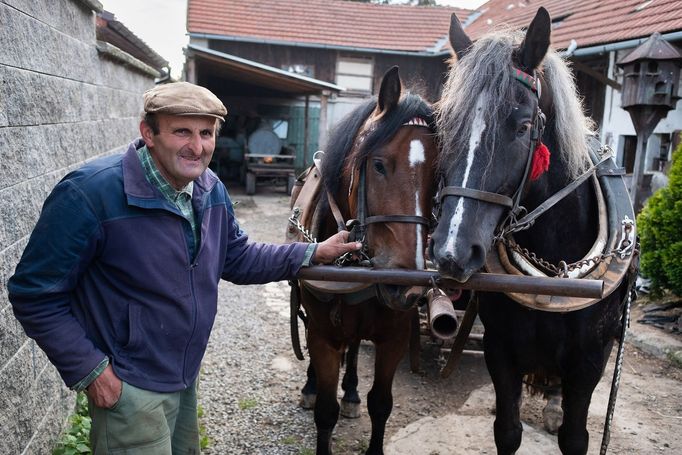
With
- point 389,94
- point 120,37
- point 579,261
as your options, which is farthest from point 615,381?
point 120,37

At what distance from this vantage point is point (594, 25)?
9445 mm

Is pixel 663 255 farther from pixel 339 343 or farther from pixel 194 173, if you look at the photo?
pixel 194 173

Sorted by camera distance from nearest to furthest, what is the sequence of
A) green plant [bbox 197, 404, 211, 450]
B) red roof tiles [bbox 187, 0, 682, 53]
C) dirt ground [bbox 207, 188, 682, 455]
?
green plant [bbox 197, 404, 211, 450]
dirt ground [bbox 207, 188, 682, 455]
red roof tiles [bbox 187, 0, 682, 53]

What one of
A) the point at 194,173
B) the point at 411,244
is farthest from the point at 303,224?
the point at 194,173

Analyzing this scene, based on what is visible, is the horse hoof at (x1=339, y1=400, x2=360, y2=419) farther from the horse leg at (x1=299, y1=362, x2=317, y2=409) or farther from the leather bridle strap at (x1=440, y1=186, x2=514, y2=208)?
the leather bridle strap at (x1=440, y1=186, x2=514, y2=208)

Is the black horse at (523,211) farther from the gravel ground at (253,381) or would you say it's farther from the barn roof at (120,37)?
the barn roof at (120,37)

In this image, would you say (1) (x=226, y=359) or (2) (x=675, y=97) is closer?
(1) (x=226, y=359)

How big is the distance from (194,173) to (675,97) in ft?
19.5

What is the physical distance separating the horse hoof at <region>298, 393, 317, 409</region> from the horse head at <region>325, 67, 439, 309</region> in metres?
1.80

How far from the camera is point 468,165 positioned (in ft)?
6.04

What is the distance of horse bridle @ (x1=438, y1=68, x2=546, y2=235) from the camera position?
1.81 metres

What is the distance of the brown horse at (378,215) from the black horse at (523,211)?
155 mm

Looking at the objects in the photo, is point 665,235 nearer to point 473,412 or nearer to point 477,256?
point 473,412

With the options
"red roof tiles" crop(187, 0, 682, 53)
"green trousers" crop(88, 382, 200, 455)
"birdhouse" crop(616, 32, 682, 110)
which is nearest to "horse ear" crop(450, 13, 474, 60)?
"green trousers" crop(88, 382, 200, 455)
